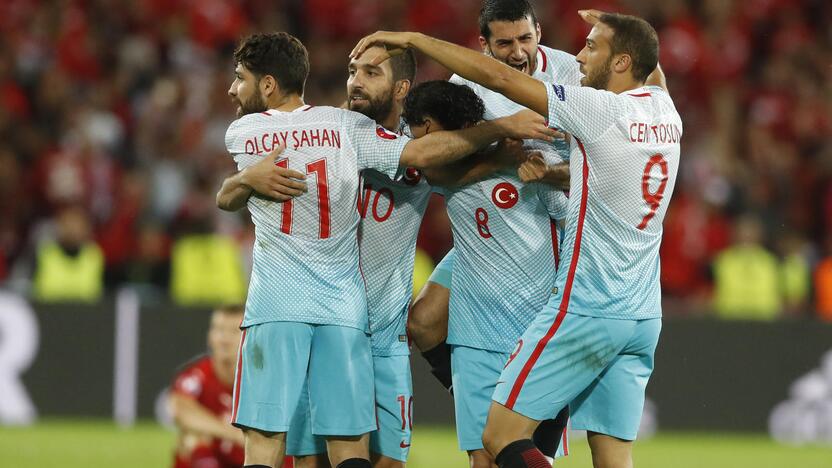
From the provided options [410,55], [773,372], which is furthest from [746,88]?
[410,55]

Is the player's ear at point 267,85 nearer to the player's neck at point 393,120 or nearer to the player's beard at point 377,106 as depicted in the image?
the player's beard at point 377,106

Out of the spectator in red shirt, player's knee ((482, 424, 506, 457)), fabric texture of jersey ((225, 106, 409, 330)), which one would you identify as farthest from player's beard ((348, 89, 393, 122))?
the spectator in red shirt

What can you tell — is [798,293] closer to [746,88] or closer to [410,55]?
[746,88]

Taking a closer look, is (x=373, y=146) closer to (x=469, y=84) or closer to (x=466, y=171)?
(x=466, y=171)

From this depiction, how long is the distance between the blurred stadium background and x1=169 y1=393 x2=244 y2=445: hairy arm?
210 cm

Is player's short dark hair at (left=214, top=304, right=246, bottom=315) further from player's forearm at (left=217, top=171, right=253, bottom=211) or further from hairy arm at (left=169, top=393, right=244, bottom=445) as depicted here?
player's forearm at (left=217, top=171, right=253, bottom=211)

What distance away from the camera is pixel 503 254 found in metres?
5.88

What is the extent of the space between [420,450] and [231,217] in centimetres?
335

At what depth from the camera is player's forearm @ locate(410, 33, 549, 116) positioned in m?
5.20

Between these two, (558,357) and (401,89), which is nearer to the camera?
(558,357)

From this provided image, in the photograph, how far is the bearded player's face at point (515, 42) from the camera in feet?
19.0

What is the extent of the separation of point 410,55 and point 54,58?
356 inches

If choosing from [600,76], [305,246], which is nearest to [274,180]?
[305,246]

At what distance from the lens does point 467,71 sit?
5227 millimetres
